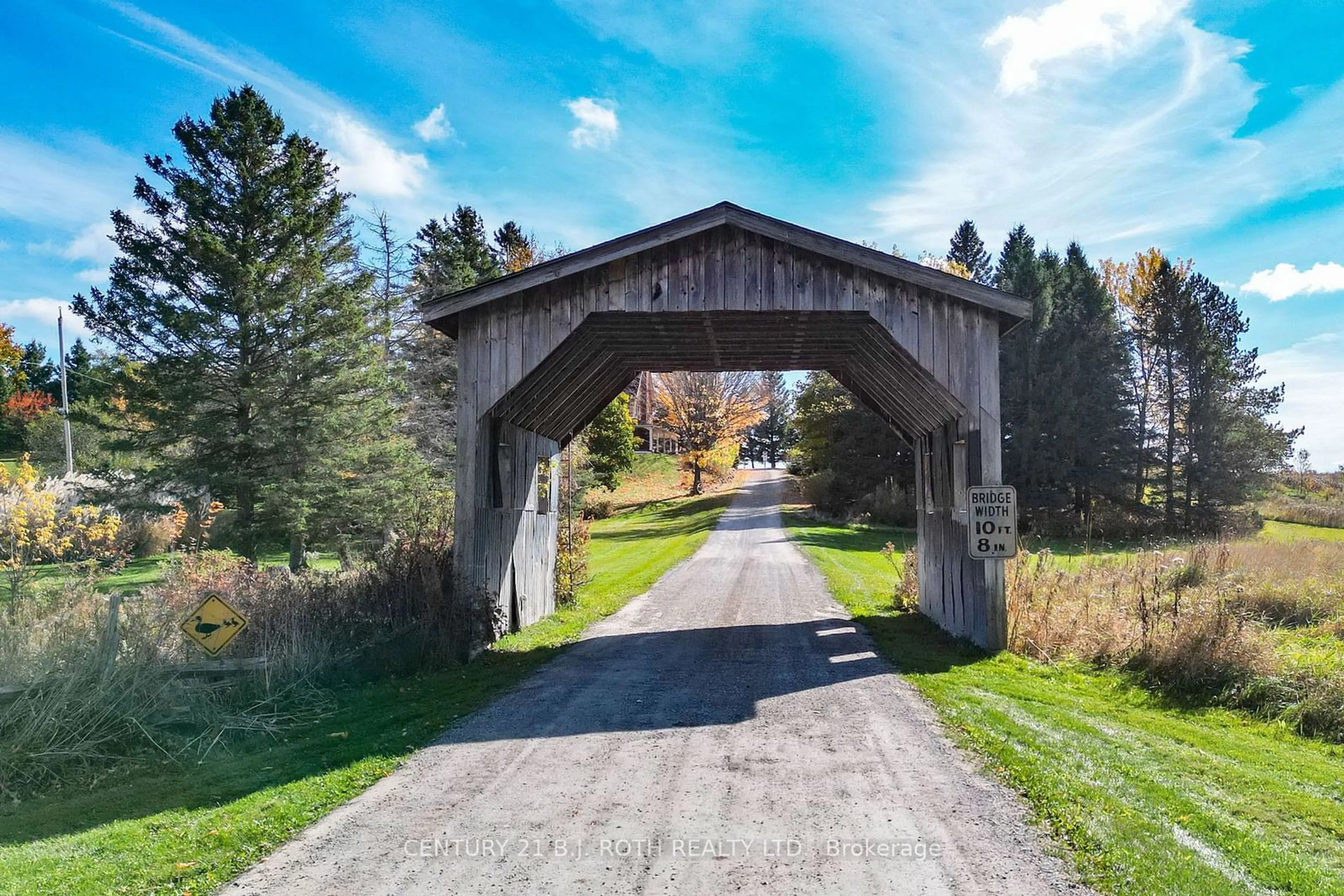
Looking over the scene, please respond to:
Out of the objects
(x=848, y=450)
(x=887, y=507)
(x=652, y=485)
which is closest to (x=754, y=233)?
(x=887, y=507)

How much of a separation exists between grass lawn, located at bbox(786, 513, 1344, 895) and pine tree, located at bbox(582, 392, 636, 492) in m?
29.8

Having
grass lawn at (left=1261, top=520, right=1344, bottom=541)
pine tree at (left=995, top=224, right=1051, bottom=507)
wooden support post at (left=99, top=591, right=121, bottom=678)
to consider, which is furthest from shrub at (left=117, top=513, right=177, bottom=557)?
grass lawn at (left=1261, top=520, right=1344, bottom=541)

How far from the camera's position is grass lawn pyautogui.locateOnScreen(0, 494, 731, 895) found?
468 cm

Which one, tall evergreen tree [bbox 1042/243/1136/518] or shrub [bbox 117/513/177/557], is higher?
tall evergreen tree [bbox 1042/243/1136/518]

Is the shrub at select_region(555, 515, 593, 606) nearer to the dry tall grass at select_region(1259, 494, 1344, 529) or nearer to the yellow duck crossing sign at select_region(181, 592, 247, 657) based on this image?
the yellow duck crossing sign at select_region(181, 592, 247, 657)

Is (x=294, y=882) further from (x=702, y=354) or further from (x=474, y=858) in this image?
(x=702, y=354)

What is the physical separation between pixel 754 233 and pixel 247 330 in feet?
48.0

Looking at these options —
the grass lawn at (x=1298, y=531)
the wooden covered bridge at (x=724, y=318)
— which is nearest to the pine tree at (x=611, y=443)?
the grass lawn at (x=1298, y=531)

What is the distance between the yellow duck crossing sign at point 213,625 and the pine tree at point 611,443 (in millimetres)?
29931

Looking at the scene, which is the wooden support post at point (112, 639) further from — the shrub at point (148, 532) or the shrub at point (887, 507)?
the shrub at point (887, 507)

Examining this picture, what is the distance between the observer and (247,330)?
20.3m

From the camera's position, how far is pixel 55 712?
22.7 ft

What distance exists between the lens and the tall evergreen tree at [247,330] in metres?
19.6

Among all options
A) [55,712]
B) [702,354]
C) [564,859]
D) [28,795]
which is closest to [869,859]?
[564,859]
